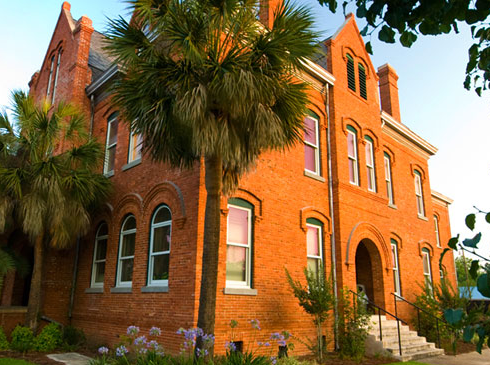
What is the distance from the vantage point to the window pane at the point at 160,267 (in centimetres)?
1164

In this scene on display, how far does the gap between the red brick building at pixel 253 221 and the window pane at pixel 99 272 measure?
38 mm

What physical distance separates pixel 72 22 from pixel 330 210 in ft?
46.7

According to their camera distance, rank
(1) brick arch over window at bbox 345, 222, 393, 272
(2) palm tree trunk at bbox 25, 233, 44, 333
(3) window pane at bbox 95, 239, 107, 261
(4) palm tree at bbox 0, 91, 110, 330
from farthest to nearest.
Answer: (3) window pane at bbox 95, 239, 107, 261 < (1) brick arch over window at bbox 345, 222, 393, 272 < (2) palm tree trunk at bbox 25, 233, 44, 333 < (4) palm tree at bbox 0, 91, 110, 330

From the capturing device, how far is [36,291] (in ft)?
41.6

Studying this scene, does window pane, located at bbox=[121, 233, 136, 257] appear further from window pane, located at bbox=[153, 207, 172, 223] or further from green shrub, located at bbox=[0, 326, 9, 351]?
green shrub, located at bbox=[0, 326, 9, 351]

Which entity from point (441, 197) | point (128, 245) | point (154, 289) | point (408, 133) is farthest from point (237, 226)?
point (441, 197)

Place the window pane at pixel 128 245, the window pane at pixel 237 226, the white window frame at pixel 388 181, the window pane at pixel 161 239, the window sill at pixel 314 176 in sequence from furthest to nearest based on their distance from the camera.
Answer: the white window frame at pixel 388 181 < the window sill at pixel 314 176 < the window pane at pixel 128 245 < the window pane at pixel 161 239 < the window pane at pixel 237 226

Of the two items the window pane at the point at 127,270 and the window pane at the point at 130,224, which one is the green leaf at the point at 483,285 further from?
the window pane at the point at 130,224

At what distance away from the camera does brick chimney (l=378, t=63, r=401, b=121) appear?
21922 mm

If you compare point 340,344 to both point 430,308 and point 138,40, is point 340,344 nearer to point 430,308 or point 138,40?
point 430,308

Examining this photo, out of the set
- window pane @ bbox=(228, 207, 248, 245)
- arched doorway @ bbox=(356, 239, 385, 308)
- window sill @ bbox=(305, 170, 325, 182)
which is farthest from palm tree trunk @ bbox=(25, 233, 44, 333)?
arched doorway @ bbox=(356, 239, 385, 308)

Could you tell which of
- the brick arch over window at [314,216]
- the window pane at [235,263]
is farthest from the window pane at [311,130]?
the window pane at [235,263]

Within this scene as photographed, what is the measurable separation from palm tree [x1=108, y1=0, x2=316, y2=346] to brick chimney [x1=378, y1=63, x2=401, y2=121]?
46.6ft

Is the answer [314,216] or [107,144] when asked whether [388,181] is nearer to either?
[314,216]
